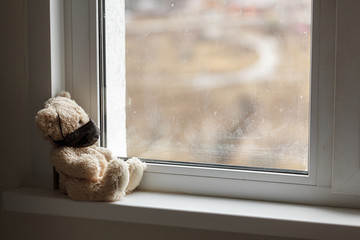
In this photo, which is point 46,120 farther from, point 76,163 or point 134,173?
point 134,173

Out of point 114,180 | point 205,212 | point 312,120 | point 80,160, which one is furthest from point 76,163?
point 312,120

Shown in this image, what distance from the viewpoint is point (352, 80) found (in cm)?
117

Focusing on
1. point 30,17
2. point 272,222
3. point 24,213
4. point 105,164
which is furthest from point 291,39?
point 24,213

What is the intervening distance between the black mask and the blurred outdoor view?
0.45 feet

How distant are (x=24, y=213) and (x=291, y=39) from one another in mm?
922

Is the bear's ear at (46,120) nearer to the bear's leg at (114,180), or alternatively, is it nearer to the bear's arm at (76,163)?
the bear's arm at (76,163)

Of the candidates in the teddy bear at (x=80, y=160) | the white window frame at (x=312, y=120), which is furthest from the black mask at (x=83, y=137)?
the white window frame at (x=312, y=120)

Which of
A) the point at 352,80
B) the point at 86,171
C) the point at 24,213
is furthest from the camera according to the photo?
the point at 24,213

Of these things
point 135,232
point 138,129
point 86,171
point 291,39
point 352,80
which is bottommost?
point 135,232

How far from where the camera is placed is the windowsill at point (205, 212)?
115cm

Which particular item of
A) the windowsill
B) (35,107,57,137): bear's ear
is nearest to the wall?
the windowsill

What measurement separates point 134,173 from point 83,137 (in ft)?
0.58

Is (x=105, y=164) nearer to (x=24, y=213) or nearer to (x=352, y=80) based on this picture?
(x=24, y=213)

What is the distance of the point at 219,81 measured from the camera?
1.33 m
